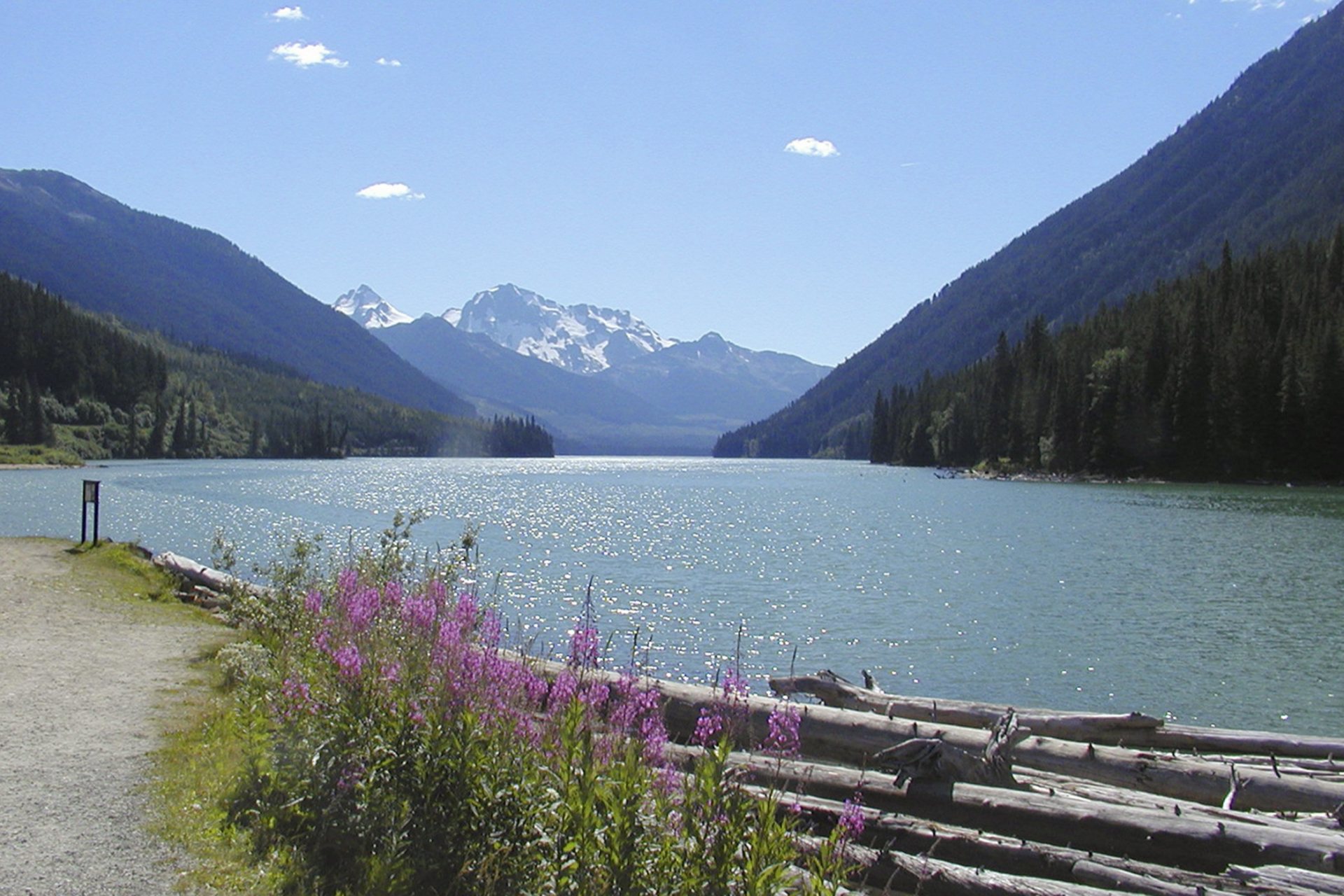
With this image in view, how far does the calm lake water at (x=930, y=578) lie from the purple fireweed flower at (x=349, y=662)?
661 cm

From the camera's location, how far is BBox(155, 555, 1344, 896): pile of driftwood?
25.3ft

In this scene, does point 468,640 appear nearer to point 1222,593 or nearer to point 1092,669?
point 1092,669

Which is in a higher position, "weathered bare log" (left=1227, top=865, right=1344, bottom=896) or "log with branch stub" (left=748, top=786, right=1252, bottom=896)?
"weathered bare log" (left=1227, top=865, right=1344, bottom=896)

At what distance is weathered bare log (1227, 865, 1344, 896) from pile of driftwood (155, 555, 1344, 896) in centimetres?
1

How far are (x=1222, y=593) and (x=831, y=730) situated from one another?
25.6 meters

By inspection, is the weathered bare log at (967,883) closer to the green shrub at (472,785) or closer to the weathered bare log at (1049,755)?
the green shrub at (472,785)

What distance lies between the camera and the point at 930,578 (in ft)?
118

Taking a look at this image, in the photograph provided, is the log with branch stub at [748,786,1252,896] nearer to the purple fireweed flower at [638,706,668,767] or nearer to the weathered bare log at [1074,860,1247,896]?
the weathered bare log at [1074,860,1247,896]

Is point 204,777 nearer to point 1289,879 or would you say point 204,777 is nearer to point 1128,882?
point 1128,882

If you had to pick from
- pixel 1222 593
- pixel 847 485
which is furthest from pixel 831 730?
pixel 847 485

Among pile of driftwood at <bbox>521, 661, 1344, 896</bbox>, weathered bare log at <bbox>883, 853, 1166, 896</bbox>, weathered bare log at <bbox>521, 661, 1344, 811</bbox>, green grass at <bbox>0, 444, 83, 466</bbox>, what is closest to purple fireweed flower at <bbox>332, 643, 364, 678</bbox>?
weathered bare log at <bbox>521, 661, 1344, 811</bbox>

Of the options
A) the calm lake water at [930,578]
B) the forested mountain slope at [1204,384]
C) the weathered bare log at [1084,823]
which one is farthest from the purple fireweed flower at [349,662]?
the forested mountain slope at [1204,384]

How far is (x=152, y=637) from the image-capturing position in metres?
16.9

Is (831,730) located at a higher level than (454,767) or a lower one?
lower
